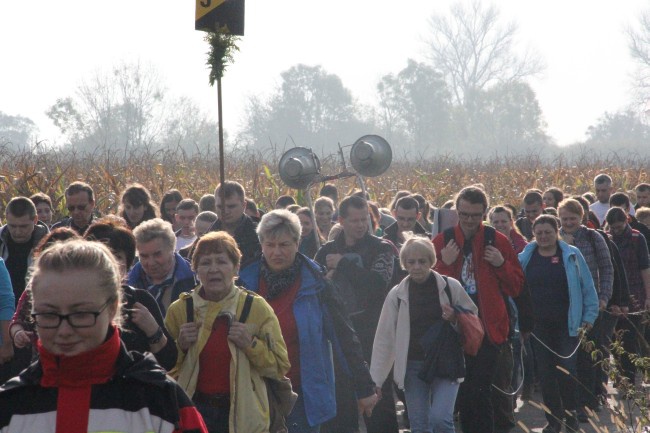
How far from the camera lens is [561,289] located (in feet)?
28.0

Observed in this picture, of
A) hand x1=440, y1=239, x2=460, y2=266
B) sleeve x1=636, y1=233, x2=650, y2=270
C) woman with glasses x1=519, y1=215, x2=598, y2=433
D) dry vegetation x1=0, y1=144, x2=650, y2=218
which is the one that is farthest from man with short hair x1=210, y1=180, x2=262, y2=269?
dry vegetation x1=0, y1=144, x2=650, y2=218

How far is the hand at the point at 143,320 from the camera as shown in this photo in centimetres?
426

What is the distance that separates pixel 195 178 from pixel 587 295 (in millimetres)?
11169

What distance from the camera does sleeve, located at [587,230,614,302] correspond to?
9328mm

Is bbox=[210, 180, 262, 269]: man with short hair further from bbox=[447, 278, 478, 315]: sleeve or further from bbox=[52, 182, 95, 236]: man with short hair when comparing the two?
bbox=[447, 278, 478, 315]: sleeve

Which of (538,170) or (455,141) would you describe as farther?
(455,141)

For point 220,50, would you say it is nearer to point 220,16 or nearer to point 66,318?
point 220,16

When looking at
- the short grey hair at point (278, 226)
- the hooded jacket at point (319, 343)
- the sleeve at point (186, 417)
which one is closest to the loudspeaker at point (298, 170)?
the hooded jacket at point (319, 343)

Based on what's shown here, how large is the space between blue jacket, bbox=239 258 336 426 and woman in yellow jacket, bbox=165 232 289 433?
2.53 ft

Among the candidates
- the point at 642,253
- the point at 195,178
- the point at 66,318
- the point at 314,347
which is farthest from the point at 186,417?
the point at 195,178

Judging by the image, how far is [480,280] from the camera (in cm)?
754

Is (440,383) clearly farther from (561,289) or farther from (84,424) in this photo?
(84,424)

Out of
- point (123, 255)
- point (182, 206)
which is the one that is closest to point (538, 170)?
point (182, 206)

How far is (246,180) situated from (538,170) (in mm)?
10244
